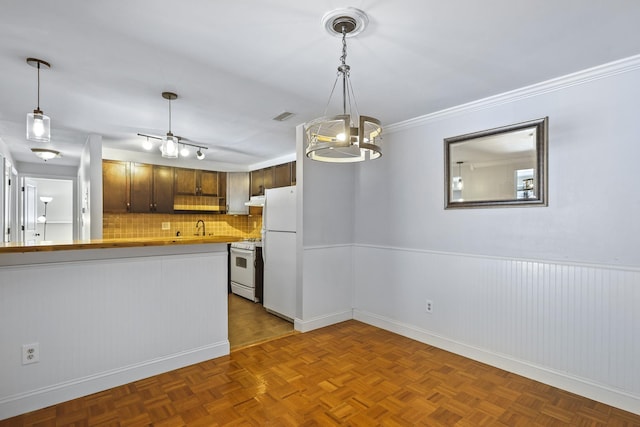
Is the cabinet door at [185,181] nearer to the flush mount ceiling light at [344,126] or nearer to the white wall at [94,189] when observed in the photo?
the white wall at [94,189]

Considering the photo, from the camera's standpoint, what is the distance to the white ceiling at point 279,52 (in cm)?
167

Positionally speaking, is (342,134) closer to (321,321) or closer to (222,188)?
(321,321)

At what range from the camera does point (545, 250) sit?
8.41 feet

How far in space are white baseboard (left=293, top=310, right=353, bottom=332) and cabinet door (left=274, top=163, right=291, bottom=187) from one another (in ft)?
6.85

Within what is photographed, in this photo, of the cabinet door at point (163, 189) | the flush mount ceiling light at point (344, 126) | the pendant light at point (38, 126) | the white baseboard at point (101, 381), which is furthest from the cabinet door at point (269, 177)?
the flush mount ceiling light at point (344, 126)

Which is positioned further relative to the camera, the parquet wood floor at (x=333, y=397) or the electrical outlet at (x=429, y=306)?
the electrical outlet at (x=429, y=306)

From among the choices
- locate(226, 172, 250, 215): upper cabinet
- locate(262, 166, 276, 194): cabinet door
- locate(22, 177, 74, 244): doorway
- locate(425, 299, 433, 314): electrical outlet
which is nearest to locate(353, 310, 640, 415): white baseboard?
locate(425, 299, 433, 314): electrical outlet

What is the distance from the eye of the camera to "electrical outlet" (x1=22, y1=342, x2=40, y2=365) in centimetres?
208

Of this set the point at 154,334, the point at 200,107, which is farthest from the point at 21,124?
the point at 154,334

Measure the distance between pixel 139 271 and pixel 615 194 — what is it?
360cm

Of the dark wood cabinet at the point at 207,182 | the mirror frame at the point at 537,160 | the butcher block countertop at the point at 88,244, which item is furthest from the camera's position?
the dark wood cabinet at the point at 207,182

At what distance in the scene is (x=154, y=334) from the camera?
2.58 meters

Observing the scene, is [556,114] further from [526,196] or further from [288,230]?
[288,230]

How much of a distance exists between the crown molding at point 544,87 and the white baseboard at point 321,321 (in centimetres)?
242
